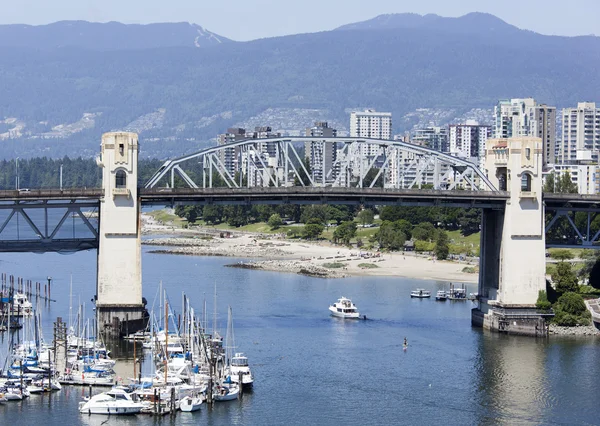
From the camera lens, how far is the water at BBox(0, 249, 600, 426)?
190 feet

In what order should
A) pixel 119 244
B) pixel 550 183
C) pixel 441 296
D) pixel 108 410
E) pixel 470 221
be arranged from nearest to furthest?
1. pixel 108 410
2. pixel 119 244
3. pixel 441 296
4. pixel 470 221
5. pixel 550 183

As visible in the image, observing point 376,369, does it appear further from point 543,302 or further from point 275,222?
point 275,222

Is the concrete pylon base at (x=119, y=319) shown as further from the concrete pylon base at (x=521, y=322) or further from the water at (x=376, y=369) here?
the concrete pylon base at (x=521, y=322)

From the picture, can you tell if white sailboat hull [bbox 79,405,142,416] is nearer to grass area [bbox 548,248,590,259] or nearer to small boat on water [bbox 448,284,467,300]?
small boat on water [bbox 448,284,467,300]

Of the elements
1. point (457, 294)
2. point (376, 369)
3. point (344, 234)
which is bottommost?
point (376, 369)

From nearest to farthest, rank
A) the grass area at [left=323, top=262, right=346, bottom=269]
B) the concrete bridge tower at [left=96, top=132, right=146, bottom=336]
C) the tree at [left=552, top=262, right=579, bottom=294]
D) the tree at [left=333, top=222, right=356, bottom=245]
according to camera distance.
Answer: the concrete bridge tower at [left=96, top=132, right=146, bottom=336] < the tree at [left=552, top=262, right=579, bottom=294] < the grass area at [left=323, top=262, right=346, bottom=269] < the tree at [left=333, top=222, right=356, bottom=245]

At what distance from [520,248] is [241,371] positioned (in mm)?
23561

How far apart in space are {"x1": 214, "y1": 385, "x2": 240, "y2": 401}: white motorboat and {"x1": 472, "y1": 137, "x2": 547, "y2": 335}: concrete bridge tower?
23293 mm

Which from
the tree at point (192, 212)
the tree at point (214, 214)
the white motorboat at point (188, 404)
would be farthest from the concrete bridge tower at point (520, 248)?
the tree at point (192, 212)

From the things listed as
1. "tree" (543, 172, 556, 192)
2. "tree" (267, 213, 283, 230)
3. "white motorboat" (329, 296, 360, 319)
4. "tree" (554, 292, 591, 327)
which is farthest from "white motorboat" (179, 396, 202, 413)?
"tree" (267, 213, 283, 230)

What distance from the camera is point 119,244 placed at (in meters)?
74.4

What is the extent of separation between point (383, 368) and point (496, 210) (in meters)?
17.7

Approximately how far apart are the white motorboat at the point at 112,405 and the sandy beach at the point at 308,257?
56779 millimetres

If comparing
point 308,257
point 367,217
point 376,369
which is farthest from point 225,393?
point 367,217
